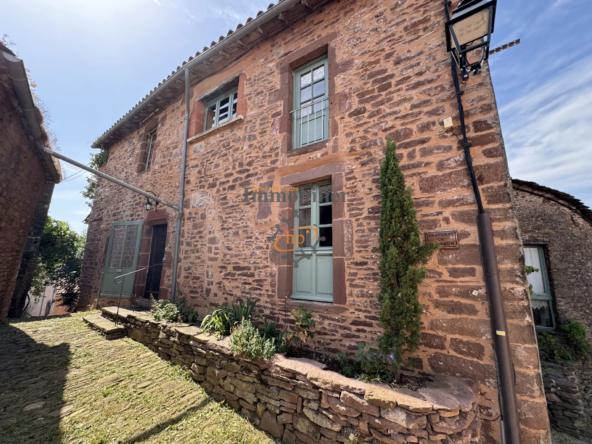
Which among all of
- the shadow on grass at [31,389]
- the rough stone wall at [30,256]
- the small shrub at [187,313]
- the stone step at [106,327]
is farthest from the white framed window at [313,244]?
the rough stone wall at [30,256]

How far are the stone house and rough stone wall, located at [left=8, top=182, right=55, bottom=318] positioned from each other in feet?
11.9

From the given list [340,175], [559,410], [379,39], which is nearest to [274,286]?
[340,175]

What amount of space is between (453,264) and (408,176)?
117 cm

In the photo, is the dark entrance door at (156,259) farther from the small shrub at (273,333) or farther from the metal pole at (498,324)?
the metal pole at (498,324)

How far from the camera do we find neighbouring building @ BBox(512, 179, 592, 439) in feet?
15.2

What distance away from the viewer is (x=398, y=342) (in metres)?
2.46

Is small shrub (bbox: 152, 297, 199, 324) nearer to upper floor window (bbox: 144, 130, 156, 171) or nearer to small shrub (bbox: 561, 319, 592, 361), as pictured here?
upper floor window (bbox: 144, 130, 156, 171)

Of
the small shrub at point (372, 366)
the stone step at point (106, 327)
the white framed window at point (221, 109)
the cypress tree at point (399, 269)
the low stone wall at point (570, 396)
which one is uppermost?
the white framed window at point (221, 109)

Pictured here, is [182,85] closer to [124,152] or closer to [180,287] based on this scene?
[124,152]

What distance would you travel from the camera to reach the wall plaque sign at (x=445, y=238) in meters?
2.77

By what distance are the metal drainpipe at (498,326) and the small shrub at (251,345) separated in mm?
2325

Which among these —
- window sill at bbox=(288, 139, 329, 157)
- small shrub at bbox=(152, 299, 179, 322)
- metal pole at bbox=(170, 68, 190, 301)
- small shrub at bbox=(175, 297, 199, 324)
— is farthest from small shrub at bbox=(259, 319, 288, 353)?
window sill at bbox=(288, 139, 329, 157)

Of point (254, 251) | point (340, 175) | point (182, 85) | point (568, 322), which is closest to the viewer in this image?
point (340, 175)

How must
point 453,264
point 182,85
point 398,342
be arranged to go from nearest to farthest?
point 398,342 < point 453,264 < point 182,85
